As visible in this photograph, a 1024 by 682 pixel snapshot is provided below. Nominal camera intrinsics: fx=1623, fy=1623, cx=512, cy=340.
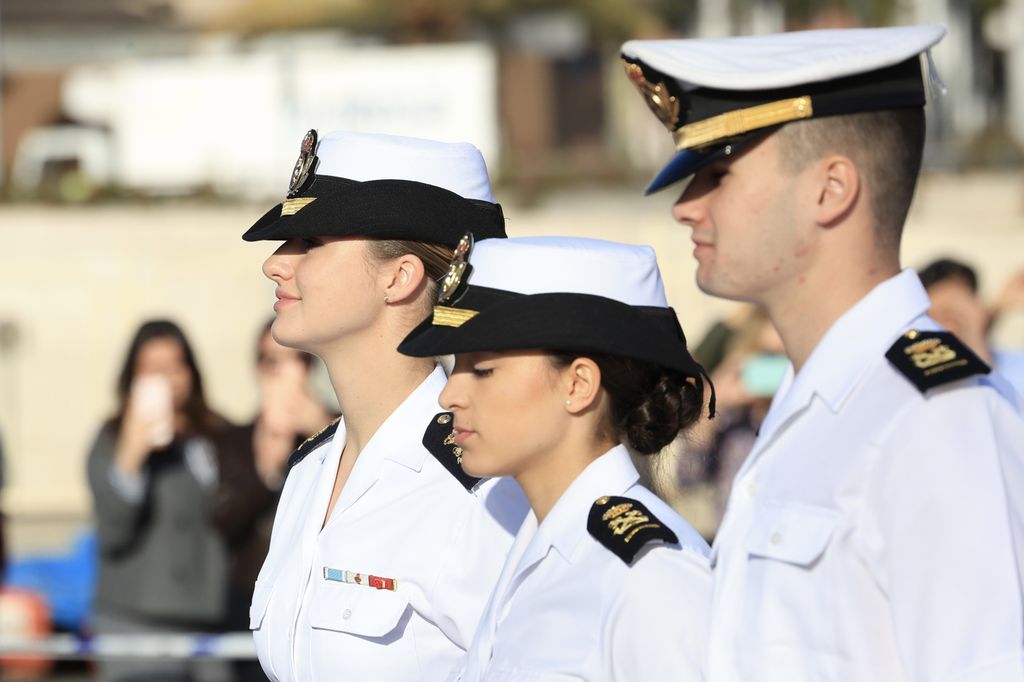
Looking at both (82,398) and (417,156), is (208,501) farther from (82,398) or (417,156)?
(82,398)

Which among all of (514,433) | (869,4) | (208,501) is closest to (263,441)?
(208,501)

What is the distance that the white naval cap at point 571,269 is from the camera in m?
2.66

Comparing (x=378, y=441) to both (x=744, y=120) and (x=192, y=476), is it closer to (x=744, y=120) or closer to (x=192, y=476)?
(x=744, y=120)

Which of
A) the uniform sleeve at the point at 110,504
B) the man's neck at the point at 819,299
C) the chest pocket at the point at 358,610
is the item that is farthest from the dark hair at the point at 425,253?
the uniform sleeve at the point at 110,504

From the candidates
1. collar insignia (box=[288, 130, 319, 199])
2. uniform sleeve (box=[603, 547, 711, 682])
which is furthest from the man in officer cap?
→ collar insignia (box=[288, 130, 319, 199])

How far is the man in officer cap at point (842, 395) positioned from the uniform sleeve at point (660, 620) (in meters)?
0.13

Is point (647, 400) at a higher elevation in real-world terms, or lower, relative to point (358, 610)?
higher

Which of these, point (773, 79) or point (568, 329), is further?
point (568, 329)

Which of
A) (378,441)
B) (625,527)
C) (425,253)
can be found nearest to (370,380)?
(378,441)

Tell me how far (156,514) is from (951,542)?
466 centimetres

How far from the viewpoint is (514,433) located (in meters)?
2.64

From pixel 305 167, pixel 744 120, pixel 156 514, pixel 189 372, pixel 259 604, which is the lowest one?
pixel 156 514

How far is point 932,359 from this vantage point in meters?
2.11

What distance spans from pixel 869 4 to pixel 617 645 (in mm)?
18473
